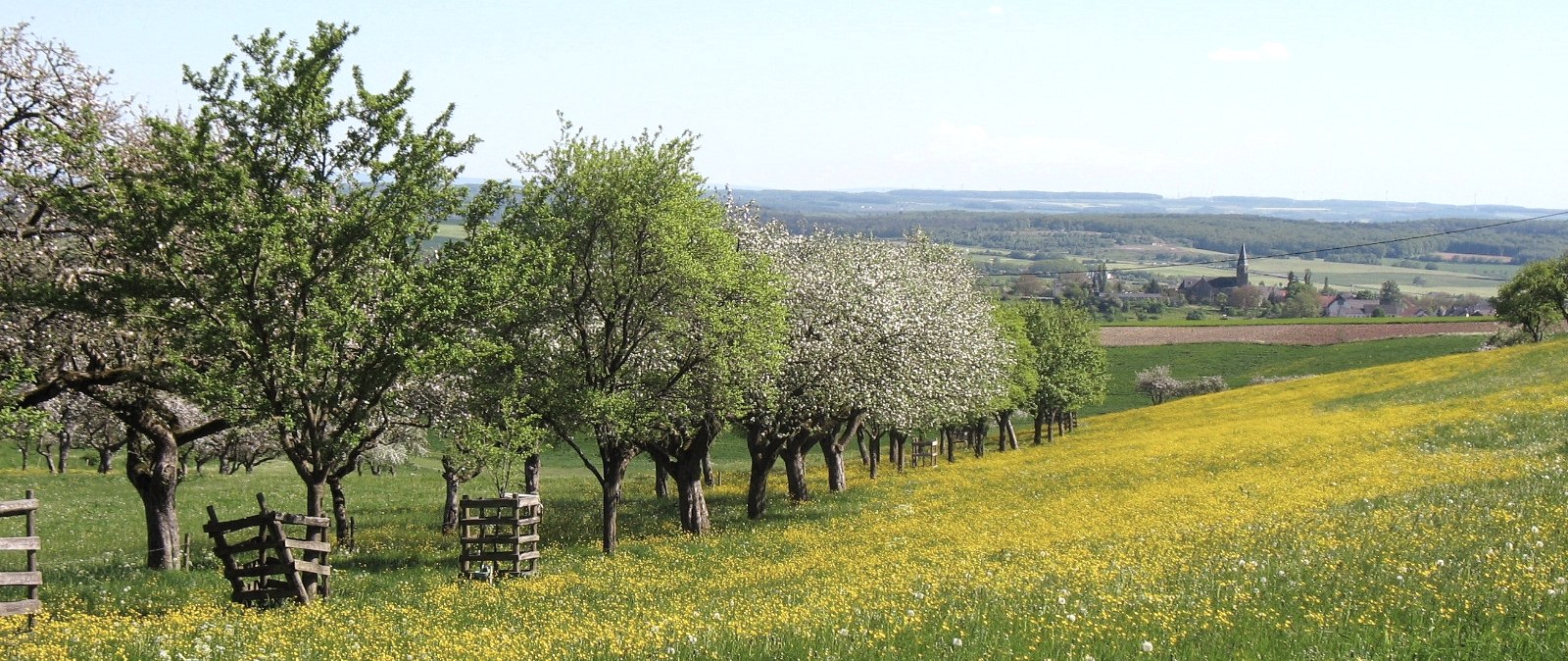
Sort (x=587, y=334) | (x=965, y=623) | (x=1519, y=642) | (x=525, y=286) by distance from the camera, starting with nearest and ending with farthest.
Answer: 1. (x=1519, y=642)
2. (x=965, y=623)
3. (x=525, y=286)
4. (x=587, y=334)

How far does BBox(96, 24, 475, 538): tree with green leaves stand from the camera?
17.6 meters

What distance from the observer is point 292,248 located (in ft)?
59.4

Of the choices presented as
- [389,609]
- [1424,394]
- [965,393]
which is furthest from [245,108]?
[1424,394]

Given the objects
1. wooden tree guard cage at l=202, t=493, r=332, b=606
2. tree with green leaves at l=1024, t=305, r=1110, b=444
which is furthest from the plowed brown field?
wooden tree guard cage at l=202, t=493, r=332, b=606

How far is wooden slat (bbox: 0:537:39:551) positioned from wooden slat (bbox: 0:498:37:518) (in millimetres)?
391

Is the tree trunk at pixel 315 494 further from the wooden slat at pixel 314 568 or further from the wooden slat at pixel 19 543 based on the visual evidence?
the wooden slat at pixel 19 543

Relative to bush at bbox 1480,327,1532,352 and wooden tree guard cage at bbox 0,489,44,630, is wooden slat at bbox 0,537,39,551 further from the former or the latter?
bush at bbox 1480,327,1532,352

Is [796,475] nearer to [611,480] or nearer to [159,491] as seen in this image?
[611,480]

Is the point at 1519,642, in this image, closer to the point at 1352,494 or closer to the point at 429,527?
the point at 1352,494

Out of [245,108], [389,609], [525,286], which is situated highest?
[245,108]

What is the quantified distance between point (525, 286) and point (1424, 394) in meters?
45.2

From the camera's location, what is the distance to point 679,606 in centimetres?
1686

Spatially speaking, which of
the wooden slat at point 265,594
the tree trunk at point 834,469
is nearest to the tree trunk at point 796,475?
the tree trunk at point 834,469

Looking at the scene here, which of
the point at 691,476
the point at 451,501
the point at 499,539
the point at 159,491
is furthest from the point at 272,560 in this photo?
the point at 451,501
